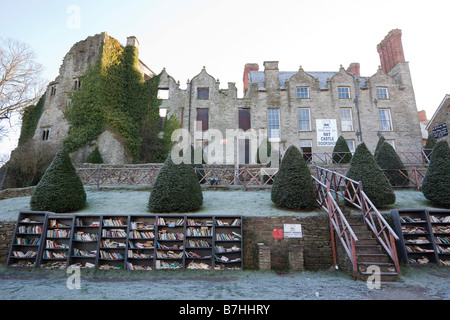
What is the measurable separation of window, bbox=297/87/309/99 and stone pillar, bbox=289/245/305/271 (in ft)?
65.2

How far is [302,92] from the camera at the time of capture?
81.4 ft

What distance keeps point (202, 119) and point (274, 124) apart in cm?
704

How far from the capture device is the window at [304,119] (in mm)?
23986

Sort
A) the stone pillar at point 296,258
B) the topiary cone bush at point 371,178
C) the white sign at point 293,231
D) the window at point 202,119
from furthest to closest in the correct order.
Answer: the window at point 202,119 < the topiary cone bush at point 371,178 < the white sign at point 293,231 < the stone pillar at point 296,258

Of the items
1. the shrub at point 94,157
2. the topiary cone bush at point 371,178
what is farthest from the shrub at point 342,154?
the shrub at point 94,157

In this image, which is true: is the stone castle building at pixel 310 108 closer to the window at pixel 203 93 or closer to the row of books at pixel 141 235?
the window at pixel 203 93

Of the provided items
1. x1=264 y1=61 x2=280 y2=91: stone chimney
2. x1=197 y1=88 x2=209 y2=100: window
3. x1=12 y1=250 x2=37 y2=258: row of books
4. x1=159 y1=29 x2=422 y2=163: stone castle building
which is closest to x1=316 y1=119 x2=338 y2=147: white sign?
x1=159 y1=29 x2=422 y2=163: stone castle building

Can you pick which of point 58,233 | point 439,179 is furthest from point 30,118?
point 439,179

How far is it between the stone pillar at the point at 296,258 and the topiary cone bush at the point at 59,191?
28.0 ft

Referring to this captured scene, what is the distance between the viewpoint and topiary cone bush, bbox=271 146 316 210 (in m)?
9.45

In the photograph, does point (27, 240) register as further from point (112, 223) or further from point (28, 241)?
point (112, 223)

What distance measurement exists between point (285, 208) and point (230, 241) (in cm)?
297

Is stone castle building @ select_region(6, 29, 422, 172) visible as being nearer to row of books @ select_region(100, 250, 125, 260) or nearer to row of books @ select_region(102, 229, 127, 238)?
row of books @ select_region(102, 229, 127, 238)
